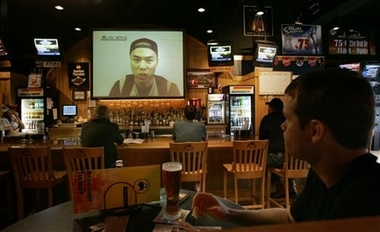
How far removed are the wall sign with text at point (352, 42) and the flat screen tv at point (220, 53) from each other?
12.2 feet

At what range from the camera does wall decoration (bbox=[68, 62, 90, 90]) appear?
6672 millimetres

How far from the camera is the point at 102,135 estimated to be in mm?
3332

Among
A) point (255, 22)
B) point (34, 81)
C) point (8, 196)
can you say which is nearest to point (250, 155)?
point (8, 196)

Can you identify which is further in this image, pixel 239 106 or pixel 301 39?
pixel 301 39

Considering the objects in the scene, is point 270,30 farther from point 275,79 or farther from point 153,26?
point 153,26

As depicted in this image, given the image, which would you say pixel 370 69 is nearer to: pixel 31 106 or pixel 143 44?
pixel 143 44

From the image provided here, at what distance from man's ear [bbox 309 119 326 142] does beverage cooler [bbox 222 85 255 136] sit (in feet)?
17.4

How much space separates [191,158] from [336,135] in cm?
264

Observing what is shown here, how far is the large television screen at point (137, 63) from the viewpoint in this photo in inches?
240

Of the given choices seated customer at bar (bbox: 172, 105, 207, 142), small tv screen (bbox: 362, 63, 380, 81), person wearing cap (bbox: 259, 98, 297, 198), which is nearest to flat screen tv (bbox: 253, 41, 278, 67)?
person wearing cap (bbox: 259, 98, 297, 198)

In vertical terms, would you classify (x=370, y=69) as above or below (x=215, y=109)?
above

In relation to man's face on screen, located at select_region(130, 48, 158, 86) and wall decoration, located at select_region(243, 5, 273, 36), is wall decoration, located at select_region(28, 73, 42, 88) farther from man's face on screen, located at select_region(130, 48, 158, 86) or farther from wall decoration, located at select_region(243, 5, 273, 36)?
wall decoration, located at select_region(243, 5, 273, 36)

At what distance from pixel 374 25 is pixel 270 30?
3686mm

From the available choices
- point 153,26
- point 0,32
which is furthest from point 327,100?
point 0,32
